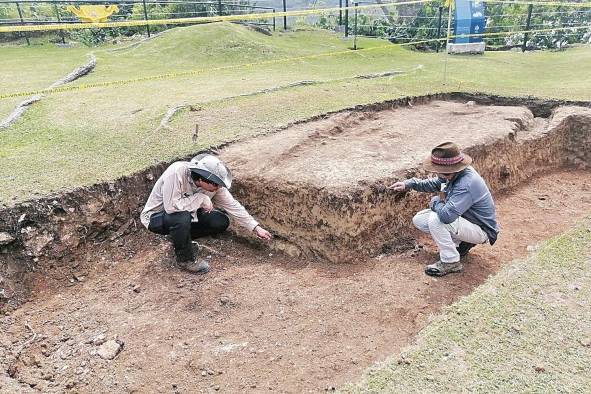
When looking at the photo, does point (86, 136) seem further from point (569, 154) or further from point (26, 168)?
point (569, 154)

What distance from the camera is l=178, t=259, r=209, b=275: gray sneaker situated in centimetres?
446

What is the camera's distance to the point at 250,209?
5.01 metres

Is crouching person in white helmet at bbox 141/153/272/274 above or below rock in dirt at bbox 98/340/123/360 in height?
above

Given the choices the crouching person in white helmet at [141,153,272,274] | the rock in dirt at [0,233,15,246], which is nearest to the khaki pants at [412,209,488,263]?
the crouching person in white helmet at [141,153,272,274]

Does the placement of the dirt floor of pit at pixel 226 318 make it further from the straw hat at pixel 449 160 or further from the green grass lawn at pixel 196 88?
the green grass lawn at pixel 196 88

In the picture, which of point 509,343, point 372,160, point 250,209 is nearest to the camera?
point 509,343

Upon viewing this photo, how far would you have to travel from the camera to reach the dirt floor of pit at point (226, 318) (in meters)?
3.28

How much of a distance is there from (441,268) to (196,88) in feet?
18.7

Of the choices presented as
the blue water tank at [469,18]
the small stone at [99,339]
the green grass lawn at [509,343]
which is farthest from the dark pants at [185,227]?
the blue water tank at [469,18]

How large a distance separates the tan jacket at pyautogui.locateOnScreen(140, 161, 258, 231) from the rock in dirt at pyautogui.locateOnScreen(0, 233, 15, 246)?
1.05m

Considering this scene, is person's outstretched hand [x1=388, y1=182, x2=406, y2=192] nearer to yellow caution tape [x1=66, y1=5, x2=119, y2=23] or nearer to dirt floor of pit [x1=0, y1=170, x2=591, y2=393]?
dirt floor of pit [x1=0, y1=170, x2=591, y2=393]

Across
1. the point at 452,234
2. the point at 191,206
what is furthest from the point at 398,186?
the point at 191,206

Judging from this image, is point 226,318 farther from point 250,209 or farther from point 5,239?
point 5,239

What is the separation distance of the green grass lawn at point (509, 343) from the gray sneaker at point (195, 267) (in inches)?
86.6
